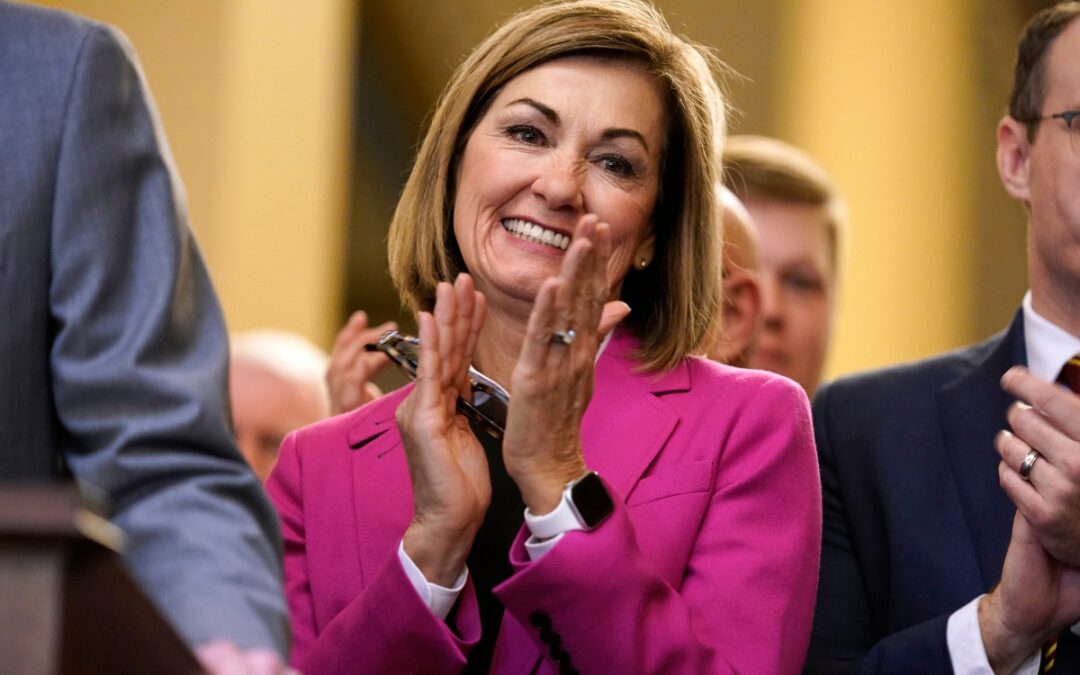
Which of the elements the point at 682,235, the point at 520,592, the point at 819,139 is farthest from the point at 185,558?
the point at 819,139

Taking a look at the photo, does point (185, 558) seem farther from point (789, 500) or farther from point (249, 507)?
point (789, 500)

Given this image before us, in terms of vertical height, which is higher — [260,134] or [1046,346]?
[1046,346]

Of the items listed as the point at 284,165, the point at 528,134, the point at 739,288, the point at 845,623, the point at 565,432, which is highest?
the point at 528,134

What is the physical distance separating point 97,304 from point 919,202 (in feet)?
17.5

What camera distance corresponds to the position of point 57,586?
99 centimetres

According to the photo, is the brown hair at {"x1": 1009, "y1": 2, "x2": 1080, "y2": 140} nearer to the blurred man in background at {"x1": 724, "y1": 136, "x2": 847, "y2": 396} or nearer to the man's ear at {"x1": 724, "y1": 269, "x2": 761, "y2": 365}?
the man's ear at {"x1": 724, "y1": 269, "x2": 761, "y2": 365}

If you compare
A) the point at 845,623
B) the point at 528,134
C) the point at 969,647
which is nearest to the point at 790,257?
the point at 845,623

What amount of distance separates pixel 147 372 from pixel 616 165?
1060mm

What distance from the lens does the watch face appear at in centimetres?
196

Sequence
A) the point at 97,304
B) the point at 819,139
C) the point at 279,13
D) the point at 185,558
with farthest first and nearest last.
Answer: the point at 819,139
the point at 279,13
the point at 97,304
the point at 185,558

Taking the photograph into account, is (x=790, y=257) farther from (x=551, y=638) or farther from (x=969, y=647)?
(x=551, y=638)

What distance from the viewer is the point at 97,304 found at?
1.48 m

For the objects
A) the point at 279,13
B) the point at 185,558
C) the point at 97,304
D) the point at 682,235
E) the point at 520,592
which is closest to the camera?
the point at 185,558

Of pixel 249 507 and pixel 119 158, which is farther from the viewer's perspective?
pixel 119 158
